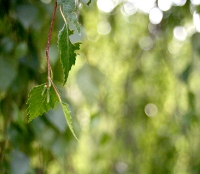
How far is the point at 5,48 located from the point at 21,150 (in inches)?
10.3

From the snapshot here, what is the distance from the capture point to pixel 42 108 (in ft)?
1.73

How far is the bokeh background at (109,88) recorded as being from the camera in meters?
0.93

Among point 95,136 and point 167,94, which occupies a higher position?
point 167,94

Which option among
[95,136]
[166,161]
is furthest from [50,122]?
[95,136]

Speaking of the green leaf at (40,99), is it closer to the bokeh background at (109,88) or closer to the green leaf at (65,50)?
the green leaf at (65,50)

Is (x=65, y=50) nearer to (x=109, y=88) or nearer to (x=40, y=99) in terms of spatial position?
(x=40, y=99)

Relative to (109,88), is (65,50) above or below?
above

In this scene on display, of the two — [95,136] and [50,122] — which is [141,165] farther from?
[50,122]

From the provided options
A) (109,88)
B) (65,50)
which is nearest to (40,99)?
(65,50)

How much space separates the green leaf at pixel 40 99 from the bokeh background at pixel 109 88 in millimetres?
312

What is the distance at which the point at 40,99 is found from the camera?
520mm

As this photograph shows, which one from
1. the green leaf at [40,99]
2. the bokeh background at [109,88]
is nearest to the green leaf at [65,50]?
the green leaf at [40,99]

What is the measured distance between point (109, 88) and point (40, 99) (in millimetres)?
1653

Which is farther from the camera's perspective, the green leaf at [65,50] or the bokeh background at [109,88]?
the bokeh background at [109,88]
